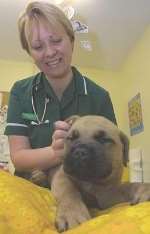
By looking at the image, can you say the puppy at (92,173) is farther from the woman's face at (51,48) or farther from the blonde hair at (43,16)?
the blonde hair at (43,16)

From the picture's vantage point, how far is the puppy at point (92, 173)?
782 mm

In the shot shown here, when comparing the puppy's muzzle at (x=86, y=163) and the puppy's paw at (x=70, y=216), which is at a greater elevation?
the puppy's muzzle at (x=86, y=163)

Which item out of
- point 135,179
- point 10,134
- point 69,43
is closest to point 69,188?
point 10,134

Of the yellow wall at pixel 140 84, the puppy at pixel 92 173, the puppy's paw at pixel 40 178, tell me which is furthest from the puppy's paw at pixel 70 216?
the yellow wall at pixel 140 84

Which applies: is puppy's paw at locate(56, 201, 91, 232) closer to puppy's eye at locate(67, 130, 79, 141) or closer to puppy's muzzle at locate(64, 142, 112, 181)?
puppy's muzzle at locate(64, 142, 112, 181)

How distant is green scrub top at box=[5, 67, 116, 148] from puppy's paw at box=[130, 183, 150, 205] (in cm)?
44

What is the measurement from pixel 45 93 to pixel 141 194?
0.55 metres

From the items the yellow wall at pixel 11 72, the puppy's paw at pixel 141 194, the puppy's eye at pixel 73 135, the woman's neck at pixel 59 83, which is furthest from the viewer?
the yellow wall at pixel 11 72

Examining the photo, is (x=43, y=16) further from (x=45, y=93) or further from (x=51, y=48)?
(x=45, y=93)

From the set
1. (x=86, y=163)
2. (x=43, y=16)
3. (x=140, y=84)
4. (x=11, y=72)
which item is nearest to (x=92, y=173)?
(x=86, y=163)

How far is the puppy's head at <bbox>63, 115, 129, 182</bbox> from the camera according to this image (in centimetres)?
82

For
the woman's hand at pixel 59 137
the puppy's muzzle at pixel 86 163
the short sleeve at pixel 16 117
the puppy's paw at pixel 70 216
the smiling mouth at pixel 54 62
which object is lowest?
the puppy's paw at pixel 70 216

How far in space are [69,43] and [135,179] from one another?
1643 mm

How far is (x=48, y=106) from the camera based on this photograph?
118 centimetres
